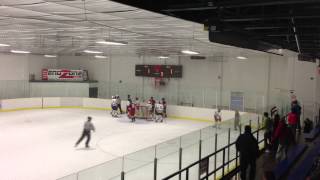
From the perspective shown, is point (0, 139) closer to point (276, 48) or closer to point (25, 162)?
point (25, 162)

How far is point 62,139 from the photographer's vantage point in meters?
13.5

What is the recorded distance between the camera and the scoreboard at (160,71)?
23.1 metres

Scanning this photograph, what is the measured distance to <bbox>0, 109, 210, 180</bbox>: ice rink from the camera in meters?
9.70

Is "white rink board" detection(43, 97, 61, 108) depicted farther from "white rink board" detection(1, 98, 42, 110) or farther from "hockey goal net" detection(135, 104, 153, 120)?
"hockey goal net" detection(135, 104, 153, 120)

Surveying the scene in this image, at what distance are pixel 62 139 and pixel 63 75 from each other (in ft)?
42.7

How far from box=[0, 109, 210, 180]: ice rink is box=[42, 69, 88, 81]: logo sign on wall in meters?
4.87

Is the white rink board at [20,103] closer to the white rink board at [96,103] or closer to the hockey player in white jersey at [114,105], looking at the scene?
the white rink board at [96,103]

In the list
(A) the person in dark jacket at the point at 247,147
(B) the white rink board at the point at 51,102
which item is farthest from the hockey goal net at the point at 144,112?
(A) the person in dark jacket at the point at 247,147

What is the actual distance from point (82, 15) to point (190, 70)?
1597cm

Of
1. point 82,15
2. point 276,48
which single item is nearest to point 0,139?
point 82,15

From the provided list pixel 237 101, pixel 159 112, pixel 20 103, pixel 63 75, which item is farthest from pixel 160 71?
pixel 20 103

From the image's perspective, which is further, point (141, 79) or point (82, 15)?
point (141, 79)

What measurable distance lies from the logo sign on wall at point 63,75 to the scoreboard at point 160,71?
4.59 meters

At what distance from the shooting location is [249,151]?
21.7ft
